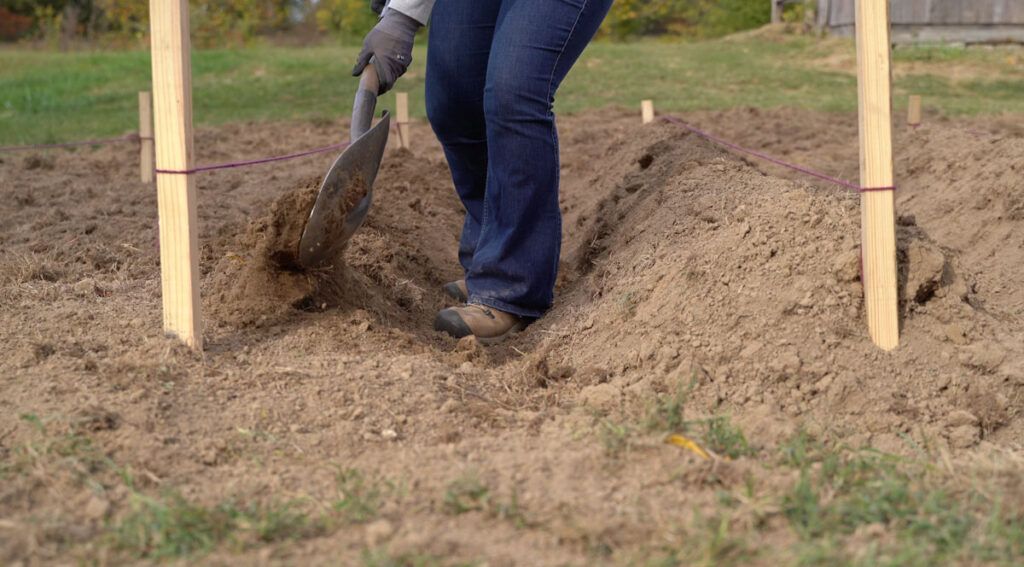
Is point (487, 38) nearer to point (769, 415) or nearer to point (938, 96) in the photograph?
point (769, 415)

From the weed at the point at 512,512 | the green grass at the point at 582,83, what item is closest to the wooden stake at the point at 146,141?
the green grass at the point at 582,83

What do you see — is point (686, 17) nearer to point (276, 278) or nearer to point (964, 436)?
point (276, 278)

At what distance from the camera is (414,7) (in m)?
3.64

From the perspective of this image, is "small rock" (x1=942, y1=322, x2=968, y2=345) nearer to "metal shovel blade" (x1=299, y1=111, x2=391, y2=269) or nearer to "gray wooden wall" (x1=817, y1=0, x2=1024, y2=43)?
"metal shovel blade" (x1=299, y1=111, x2=391, y2=269)

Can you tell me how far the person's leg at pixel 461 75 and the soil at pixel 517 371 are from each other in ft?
1.94

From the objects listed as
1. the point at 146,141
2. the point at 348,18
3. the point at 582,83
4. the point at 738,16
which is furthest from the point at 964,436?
the point at 348,18

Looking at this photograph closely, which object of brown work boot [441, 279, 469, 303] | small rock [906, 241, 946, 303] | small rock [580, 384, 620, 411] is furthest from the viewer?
brown work boot [441, 279, 469, 303]

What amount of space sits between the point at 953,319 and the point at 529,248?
138 centimetres

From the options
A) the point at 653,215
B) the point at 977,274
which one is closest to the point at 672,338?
the point at 653,215

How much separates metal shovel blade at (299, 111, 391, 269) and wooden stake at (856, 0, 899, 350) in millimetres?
1526

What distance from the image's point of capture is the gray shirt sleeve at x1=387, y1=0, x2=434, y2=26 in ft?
11.9

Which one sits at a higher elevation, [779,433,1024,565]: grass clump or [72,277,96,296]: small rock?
[72,277,96,296]: small rock

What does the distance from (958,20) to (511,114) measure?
15588 mm

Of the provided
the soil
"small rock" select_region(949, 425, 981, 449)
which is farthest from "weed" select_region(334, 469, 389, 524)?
"small rock" select_region(949, 425, 981, 449)
